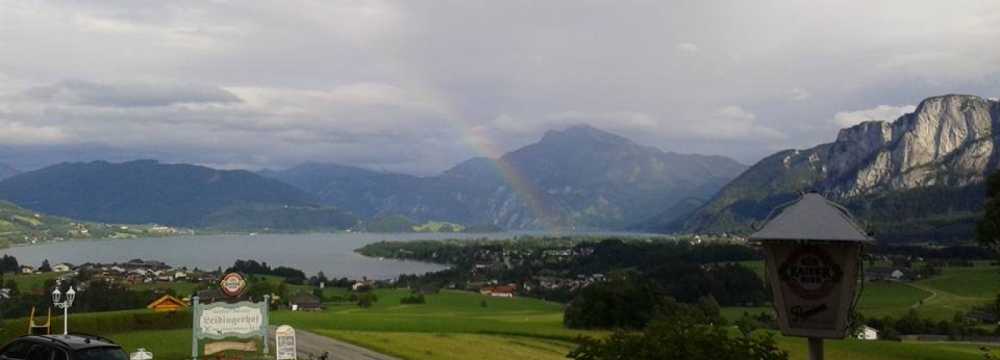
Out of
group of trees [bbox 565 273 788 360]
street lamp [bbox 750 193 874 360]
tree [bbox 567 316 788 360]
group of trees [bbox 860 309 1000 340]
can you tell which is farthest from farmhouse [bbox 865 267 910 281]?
street lamp [bbox 750 193 874 360]

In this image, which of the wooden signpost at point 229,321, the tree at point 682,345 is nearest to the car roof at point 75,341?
the wooden signpost at point 229,321

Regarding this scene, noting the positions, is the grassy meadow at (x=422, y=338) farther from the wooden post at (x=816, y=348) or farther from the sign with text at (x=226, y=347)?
the wooden post at (x=816, y=348)

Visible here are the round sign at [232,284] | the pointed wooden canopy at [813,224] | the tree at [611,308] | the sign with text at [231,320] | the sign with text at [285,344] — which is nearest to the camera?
the pointed wooden canopy at [813,224]

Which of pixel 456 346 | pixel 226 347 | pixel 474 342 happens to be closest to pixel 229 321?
pixel 226 347

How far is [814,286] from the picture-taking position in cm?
1035

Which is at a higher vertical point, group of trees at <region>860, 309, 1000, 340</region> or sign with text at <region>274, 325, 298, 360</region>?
sign with text at <region>274, 325, 298, 360</region>

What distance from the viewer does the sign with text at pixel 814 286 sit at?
33.5ft

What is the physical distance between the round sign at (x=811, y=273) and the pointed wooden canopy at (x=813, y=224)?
31 cm

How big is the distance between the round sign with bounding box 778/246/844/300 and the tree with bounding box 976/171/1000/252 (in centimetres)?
2752

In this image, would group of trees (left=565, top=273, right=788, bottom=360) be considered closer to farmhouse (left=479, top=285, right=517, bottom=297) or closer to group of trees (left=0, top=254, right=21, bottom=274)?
farmhouse (left=479, top=285, right=517, bottom=297)

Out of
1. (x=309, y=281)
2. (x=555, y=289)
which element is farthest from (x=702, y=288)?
(x=309, y=281)

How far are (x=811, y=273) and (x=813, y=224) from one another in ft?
2.22

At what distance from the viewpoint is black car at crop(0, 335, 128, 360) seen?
60.9ft

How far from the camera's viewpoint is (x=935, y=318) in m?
112
